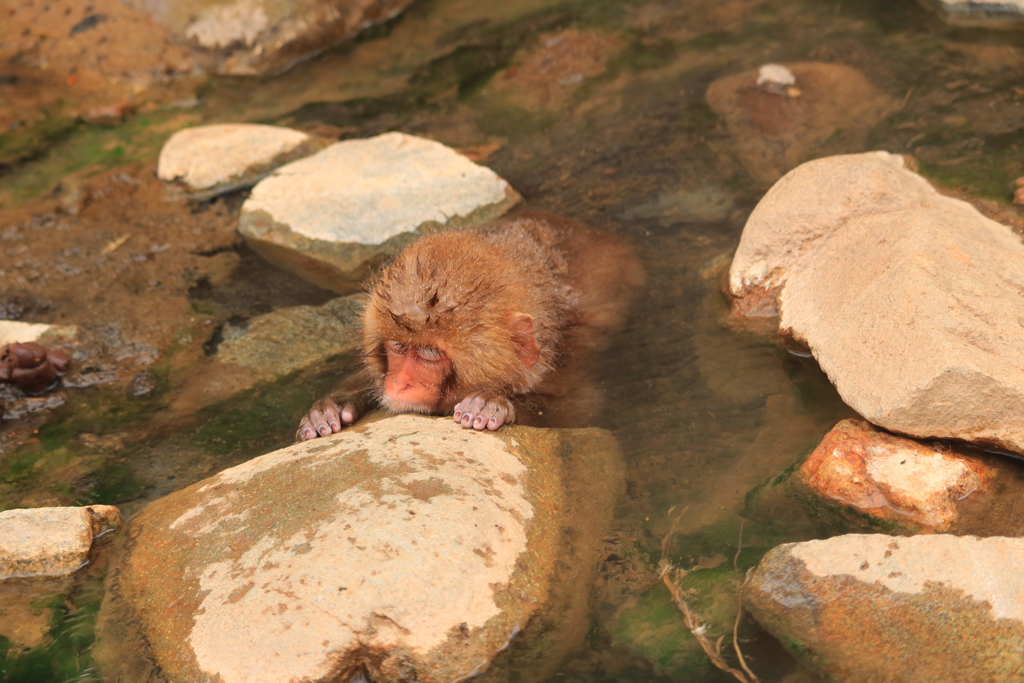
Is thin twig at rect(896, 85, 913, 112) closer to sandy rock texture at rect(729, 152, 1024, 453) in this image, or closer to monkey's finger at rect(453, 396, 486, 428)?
sandy rock texture at rect(729, 152, 1024, 453)

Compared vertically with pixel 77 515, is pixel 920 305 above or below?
above

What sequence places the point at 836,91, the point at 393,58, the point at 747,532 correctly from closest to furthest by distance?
1. the point at 747,532
2. the point at 836,91
3. the point at 393,58

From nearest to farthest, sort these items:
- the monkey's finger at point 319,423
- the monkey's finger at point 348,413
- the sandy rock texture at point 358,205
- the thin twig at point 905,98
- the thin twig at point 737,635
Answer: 1. the thin twig at point 737,635
2. the monkey's finger at point 319,423
3. the monkey's finger at point 348,413
4. the sandy rock texture at point 358,205
5. the thin twig at point 905,98

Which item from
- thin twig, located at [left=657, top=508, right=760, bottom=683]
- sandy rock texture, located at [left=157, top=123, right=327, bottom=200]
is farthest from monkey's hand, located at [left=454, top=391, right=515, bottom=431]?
sandy rock texture, located at [left=157, top=123, right=327, bottom=200]

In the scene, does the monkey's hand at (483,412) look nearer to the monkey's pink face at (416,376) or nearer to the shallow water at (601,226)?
the monkey's pink face at (416,376)

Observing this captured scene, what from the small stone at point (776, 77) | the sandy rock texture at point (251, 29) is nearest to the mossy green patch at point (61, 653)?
the small stone at point (776, 77)

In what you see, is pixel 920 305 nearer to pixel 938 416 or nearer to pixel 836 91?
pixel 938 416

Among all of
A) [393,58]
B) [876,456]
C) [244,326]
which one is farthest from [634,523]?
[393,58]
